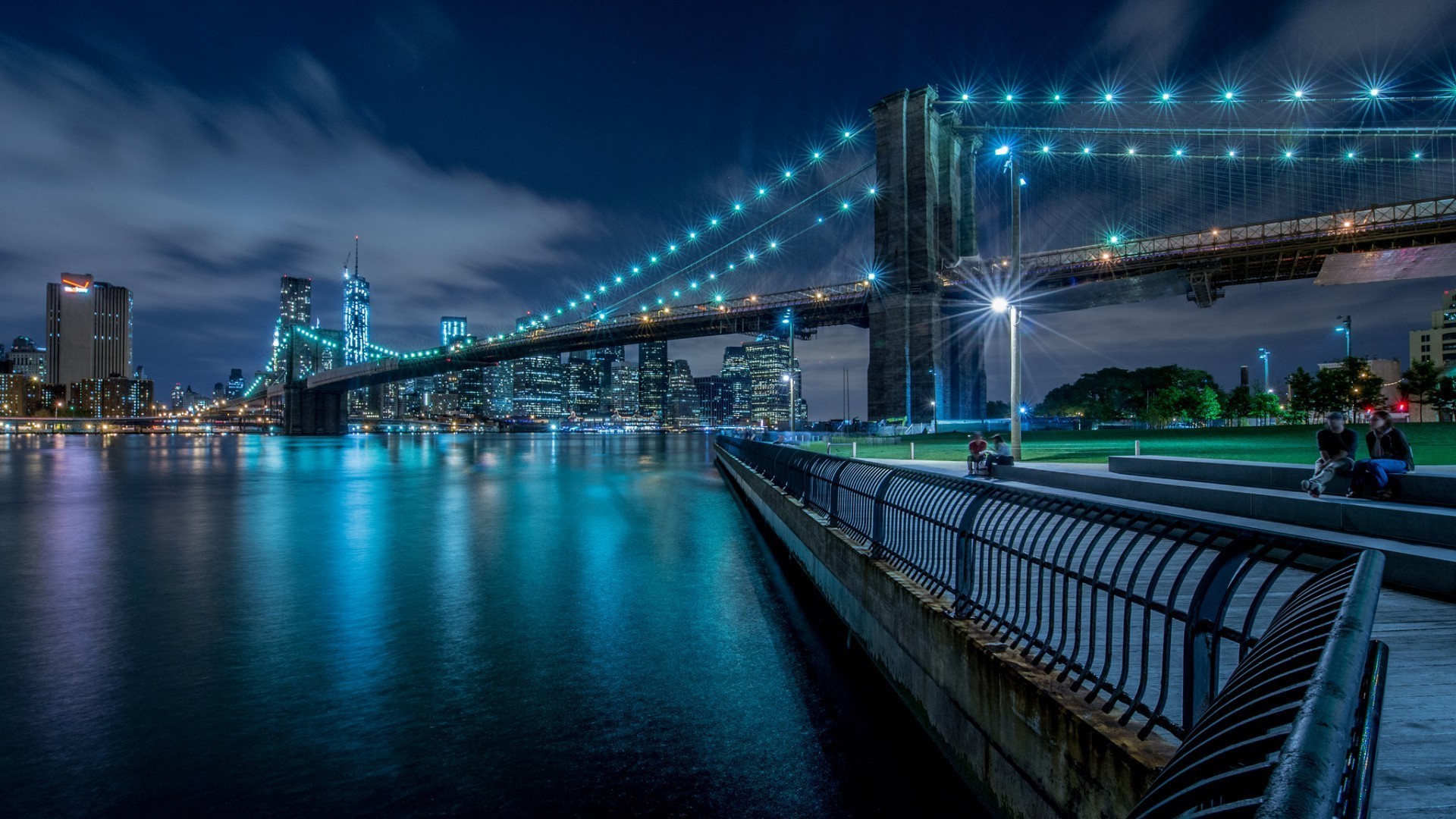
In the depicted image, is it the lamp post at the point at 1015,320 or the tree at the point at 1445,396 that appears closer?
the lamp post at the point at 1015,320

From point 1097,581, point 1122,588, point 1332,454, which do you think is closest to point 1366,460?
point 1332,454

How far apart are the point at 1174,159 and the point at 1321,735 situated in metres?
62.3

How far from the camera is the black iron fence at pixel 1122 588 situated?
2439 millimetres

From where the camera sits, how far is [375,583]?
1205 cm

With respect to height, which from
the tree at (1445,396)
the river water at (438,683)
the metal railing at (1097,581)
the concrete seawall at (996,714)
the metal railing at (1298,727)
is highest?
the tree at (1445,396)

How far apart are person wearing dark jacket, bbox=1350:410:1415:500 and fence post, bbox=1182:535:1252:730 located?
7.56 meters

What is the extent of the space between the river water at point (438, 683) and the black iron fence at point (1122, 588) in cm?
129

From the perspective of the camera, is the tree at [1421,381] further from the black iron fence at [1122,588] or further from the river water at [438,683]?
the black iron fence at [1122,588]

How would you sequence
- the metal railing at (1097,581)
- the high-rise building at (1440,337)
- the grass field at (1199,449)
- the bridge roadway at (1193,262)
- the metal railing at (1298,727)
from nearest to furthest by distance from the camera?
1. the metal railing at (1298,727)
2. the metal railing at (1097,581)
3. the grass field at (1199,449)
4. the bridge roadway at (1193,262)
5. the high-rise building at (1440,337)

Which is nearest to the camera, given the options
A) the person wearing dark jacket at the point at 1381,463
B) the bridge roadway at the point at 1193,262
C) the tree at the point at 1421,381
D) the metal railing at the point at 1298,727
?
the metal railing at the point at 1298,727

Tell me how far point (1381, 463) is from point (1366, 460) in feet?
1.83

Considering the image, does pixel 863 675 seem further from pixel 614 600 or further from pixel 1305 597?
pixel 1305 597

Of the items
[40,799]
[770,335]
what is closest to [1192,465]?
[40,799]

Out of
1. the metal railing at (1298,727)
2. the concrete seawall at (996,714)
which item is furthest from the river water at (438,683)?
the metal railing at (1298,727)
